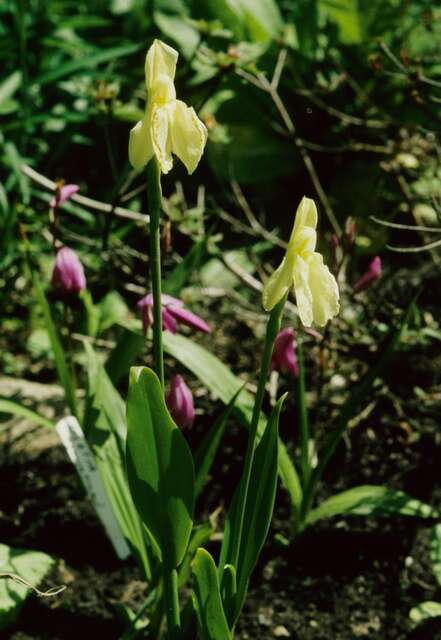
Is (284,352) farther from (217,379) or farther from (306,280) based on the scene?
(306,280)

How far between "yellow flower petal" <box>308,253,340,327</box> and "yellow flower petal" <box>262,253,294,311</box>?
3 centimetres

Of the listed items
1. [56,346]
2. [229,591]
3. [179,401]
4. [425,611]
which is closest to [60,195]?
[56,346]

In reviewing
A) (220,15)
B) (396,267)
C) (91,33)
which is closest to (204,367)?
(396,267)

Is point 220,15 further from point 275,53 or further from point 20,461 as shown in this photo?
point 20,461

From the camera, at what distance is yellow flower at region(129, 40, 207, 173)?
95 centimetres

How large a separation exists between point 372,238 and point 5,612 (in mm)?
1938

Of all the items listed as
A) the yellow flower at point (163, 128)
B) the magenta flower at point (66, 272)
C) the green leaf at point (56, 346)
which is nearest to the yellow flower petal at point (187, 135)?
the yellow flower at point (163, 128)

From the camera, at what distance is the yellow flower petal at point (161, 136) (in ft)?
3.10

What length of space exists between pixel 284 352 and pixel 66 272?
44 centimetres

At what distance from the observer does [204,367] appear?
5.49 feet

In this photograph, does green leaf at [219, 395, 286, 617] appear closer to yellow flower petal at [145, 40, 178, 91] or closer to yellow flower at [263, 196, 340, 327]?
yellow flower at [263, 196, 340, 327]

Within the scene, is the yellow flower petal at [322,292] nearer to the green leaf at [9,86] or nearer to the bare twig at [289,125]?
the bare twig at [289,125]

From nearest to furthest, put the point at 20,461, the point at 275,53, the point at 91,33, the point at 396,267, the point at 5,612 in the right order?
the point at 5,612, the point at 20,461, the point at 396,267, the point at 275,53, the point at 91,33

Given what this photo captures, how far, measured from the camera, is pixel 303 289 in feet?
3.23
